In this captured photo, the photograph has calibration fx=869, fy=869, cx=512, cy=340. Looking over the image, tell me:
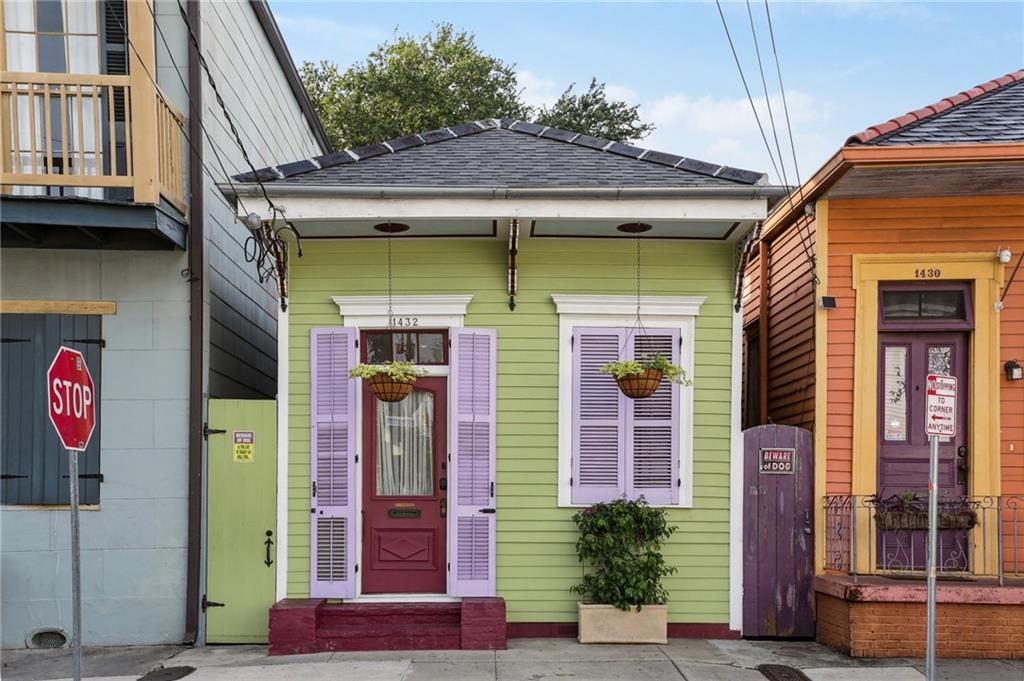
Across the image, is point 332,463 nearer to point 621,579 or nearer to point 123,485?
point 123,485

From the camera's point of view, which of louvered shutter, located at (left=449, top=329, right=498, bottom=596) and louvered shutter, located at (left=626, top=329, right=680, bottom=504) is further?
louvered shutter, located at (left=626, top=329, right=680, bottom=504)

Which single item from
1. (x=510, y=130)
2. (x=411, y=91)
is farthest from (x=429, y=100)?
(x=510, y=130)

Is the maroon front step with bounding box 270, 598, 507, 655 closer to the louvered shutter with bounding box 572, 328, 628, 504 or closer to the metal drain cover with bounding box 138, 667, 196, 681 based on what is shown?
the metal drain cover with bounding box 138, 667, 196, 681

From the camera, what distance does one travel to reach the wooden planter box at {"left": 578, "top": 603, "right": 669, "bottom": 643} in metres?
7.68

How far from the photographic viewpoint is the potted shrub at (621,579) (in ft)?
25.0

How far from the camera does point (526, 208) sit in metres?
7.54

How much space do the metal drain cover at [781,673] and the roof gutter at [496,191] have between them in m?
3.96

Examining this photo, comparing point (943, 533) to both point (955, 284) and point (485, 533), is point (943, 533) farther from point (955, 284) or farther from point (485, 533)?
point (485, 533)

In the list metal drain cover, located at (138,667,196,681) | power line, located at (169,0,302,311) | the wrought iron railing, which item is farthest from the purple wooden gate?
metal drain cover, located at (138,667,196,681)

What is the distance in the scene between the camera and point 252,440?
809 cm

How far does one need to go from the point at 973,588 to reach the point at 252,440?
651 centimetres

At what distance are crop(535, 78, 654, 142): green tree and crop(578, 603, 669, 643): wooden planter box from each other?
73.0 feet

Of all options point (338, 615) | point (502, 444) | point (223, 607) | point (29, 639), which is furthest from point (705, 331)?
point (29, 639)

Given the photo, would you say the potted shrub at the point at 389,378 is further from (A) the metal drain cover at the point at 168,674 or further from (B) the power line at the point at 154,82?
(A) the metal drain cover at the point at 168,674
